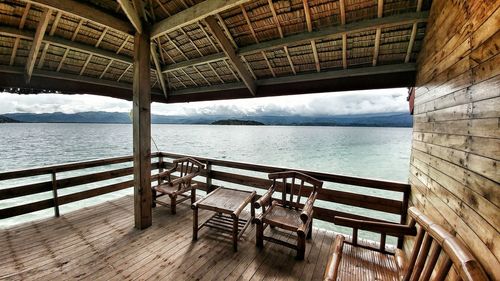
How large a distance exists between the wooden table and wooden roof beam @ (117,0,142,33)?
249 centimetres

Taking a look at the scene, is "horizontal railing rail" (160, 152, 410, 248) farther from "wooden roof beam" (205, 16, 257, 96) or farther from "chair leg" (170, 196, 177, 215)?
"wooden roof beam" (205, 16, 257, 96)

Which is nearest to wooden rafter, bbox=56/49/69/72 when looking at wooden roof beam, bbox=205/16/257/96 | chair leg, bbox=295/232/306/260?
wooden roof beam, bbox=205/16/257/96

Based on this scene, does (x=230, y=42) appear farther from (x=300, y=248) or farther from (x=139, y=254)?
(x=139, y=254)

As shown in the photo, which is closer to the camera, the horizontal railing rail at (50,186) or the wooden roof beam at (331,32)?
the wooden roof beam at (331,32)

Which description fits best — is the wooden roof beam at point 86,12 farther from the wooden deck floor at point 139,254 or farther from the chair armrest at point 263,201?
the chair armrest at point 263,201

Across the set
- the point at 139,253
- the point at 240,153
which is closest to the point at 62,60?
the point at 139,253

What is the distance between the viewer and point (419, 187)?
216 cm

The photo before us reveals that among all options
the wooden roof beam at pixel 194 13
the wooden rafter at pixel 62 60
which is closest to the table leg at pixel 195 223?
the wooden roof beam at pixel 194 13

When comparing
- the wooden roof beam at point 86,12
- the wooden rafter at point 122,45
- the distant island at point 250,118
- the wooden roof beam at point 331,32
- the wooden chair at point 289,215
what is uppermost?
the distant island at point 250,118

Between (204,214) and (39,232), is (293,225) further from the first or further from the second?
(39,232)

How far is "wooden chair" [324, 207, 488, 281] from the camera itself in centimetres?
99

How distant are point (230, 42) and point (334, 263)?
127 inches

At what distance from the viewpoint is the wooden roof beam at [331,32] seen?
2297 millimetres

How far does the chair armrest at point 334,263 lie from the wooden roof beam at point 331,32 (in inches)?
95.8
